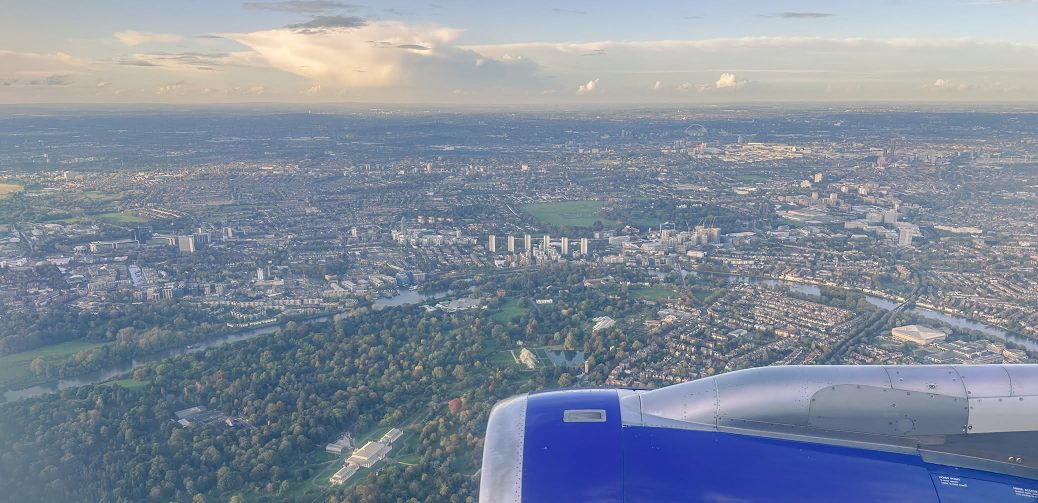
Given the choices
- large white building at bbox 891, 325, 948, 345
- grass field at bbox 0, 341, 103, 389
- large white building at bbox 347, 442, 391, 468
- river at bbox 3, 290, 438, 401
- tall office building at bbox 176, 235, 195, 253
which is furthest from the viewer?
tall office building at bbox 176, 235, 195, 253

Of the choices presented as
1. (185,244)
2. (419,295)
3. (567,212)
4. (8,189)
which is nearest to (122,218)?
(185,244)

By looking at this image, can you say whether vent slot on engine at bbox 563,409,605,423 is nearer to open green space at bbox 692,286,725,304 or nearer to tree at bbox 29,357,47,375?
tree at bbox 29,357,47,375

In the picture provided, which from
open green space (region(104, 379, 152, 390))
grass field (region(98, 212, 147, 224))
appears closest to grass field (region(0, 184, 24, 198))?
grass field (region(98, 212, 147, 224))

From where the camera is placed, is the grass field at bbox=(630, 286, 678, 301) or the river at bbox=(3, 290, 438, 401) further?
the grass field at bbox=(630, 286, 678, 301)

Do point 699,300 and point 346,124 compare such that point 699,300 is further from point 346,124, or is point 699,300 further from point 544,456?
point 346,124

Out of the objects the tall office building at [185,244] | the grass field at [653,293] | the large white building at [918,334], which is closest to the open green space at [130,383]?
the grass field at [653,293]

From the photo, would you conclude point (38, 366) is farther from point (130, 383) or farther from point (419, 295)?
point (419, 295)
